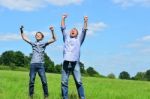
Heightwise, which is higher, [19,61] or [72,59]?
[19,61]

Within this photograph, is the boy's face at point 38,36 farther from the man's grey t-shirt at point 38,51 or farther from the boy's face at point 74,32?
the boy's face at point 74,32

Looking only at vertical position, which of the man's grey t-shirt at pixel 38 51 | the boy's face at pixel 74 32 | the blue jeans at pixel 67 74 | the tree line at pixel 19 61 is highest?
the tree line at pixel 19 61

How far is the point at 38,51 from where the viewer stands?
646 inches

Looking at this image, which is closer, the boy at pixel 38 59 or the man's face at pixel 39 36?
the boy at pixel 38 59

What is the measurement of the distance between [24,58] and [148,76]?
121 feet

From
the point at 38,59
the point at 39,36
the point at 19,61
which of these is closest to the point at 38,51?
the point at 38,59

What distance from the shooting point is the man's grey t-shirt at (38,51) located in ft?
53.6

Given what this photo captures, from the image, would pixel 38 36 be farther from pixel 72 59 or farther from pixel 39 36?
pixel 72 59

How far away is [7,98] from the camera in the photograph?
657 inches

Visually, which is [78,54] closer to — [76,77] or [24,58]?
[76,77]

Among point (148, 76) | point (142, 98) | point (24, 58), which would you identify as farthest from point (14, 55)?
point (142, 98)

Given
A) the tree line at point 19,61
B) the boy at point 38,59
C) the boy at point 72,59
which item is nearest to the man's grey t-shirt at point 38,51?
the boy at point 38,59

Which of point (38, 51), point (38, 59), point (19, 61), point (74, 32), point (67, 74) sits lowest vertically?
point (67, 74)

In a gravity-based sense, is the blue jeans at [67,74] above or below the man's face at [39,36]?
below
